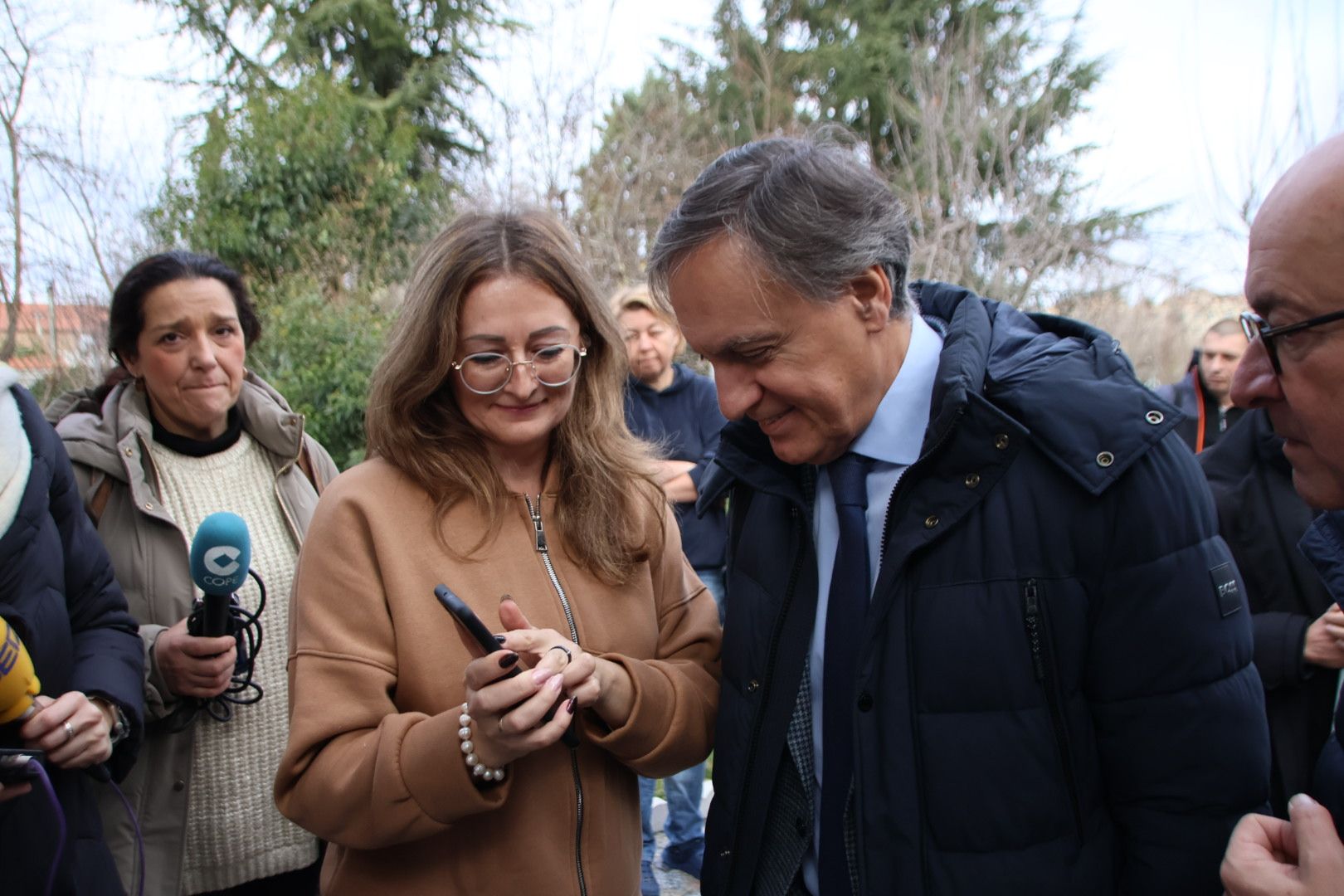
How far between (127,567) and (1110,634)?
7.88 feet

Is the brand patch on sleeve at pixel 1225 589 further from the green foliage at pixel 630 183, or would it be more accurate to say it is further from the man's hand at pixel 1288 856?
the green foliage at pixel 630 183

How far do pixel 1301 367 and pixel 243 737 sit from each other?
262 centimetres

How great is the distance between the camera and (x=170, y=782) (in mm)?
2473

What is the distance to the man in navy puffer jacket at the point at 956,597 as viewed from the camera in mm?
1479

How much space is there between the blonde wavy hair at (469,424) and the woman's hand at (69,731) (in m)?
0.81

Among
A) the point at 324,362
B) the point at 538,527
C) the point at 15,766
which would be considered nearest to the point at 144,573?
the point at 15,766

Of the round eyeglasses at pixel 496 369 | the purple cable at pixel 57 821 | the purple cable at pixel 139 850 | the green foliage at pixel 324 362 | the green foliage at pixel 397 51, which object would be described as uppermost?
the green foliage at pixel 397 51

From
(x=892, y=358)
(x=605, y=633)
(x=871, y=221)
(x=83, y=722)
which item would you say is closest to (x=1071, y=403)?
(x=892, y=358)

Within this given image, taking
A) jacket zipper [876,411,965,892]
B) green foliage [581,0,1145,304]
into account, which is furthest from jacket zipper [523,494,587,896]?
green foliage [581,0,1145,304]

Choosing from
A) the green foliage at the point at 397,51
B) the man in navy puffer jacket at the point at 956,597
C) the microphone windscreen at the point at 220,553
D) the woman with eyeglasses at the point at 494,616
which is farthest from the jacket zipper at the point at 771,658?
the green foliage at the point at 397,51

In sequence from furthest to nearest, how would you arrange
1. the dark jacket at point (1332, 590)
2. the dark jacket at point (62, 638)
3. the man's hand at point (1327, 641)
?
the man's hand at point (1327, 641) < the dark jacket at point (62, 638) < the dark jacket at point (1332, 590)

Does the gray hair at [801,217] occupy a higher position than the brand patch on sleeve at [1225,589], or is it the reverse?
the gray hair at [801,217]

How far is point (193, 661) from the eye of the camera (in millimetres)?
2332

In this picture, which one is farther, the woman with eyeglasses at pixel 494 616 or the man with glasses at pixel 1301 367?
the woman with eyeglasses at pixel 494 616
